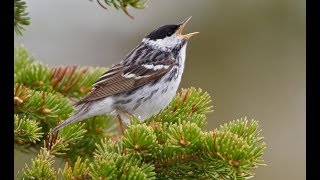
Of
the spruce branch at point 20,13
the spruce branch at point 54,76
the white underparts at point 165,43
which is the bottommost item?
the spruce branch at point 54,76

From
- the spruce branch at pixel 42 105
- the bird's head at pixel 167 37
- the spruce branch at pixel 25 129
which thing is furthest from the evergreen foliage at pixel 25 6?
the bird's head at pixel 167 37

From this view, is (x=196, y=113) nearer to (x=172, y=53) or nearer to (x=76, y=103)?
(x=76, y=103)

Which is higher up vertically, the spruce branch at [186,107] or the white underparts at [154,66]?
the white underparts at [154,66]

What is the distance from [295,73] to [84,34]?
8.24ft

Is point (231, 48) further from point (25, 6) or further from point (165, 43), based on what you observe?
point (25, 6)

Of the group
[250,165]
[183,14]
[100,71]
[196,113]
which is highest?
[183,14]

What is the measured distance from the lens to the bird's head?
490cm

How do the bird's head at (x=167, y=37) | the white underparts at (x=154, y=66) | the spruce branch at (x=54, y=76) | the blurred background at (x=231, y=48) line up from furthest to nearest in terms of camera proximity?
the blurred background at (x=231, y=48), the bird's head at (x=167, y=37), the white underparts at (x=154, y=66), the spruce branch at (x=54, y=76)

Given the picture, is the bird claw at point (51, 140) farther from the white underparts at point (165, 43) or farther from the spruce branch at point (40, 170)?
the white underparts at point (165, 43)

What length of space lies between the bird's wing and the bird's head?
0.17 metres

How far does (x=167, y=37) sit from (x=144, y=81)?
43 centimetres

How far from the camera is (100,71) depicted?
458cm

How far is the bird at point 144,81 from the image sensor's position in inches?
174
